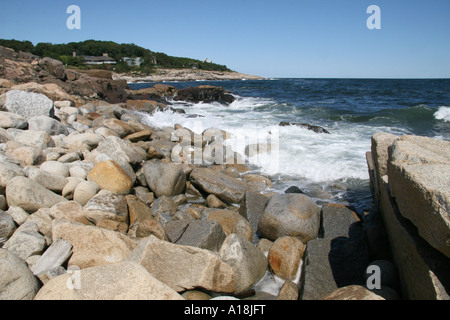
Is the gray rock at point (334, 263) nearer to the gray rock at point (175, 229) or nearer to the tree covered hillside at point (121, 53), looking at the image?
the gray rock at point (175, 229)

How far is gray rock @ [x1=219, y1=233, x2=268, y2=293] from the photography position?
10.2ft

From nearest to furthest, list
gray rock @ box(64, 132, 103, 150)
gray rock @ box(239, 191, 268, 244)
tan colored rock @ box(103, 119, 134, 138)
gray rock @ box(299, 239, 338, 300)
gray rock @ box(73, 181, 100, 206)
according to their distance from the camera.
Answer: gray rock @ box(299, 239, 338, 300), gray rock @ box(73, 181, 100, 206), gray rock @ box(239, 191, 268, 244), gray rock @ box(64, 132, 103, 150), tan colored rock @ box(103, 119, 134, 138)

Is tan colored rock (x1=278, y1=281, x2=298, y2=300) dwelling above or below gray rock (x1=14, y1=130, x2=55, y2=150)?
below

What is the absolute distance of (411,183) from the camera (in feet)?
7.06

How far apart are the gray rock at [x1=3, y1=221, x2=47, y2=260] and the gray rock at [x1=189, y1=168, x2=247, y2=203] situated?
292 cm

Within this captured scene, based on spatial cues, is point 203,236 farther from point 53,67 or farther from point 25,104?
point 53,67

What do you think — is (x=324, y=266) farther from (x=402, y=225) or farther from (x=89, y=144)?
(x=89, y=144)

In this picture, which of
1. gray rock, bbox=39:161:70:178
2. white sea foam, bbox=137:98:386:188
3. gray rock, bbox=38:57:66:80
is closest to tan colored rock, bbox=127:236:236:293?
gray rock, bbox=39:161:70:178

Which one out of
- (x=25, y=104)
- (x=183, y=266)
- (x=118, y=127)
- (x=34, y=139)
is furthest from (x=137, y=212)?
(x=25, y=104)

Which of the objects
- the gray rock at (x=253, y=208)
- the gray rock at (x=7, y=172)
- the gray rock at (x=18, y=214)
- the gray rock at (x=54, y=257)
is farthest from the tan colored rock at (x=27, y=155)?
the gray rock at (x=253, y=208)

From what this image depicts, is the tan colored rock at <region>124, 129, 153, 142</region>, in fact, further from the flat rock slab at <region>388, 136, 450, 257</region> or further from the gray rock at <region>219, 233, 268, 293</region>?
the flat rock slab at <region>388, 136, 450, 257</region>

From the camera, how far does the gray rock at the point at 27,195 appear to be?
12.5ft

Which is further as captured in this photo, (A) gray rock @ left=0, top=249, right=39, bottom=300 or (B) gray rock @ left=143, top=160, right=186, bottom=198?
(B) gray rock @ left=143, top=160, right=186, bottom=198
